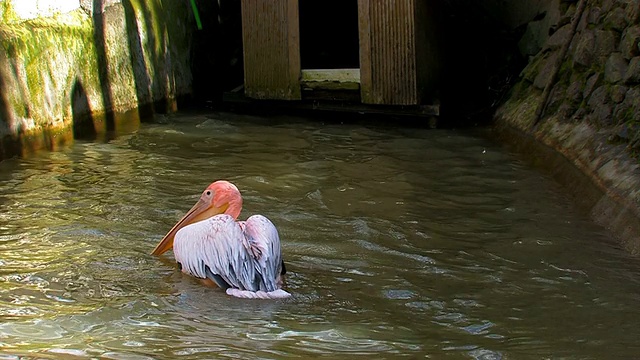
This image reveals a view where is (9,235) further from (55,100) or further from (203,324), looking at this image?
(55,100)

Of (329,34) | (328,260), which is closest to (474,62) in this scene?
(329,34)

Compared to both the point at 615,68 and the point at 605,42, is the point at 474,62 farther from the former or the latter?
the point at 615,68

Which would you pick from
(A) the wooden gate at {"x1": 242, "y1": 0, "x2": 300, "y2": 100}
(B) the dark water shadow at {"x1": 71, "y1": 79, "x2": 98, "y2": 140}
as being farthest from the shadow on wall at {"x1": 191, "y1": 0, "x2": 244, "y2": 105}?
(B) the dark water shadow at {"x1": 71, "y1": 79, "x2": 98, "y2": 140}

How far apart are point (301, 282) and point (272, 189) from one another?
2337mm

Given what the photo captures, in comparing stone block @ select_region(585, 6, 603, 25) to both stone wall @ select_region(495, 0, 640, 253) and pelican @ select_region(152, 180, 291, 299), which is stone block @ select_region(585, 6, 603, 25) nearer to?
stone wall @ select_region(495, 0, 640, 253)

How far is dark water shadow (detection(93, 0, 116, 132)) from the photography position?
970 cm

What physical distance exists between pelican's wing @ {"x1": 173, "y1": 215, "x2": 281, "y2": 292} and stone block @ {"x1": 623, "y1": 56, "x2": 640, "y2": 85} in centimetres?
369

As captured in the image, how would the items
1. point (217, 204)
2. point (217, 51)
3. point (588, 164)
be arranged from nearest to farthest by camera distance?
1. point (217, 204)
2. point (588, 164)
3. point (217, 51)

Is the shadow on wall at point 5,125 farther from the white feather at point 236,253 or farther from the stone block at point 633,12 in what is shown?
the stone block at point 633,12

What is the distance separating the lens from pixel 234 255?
4926mm

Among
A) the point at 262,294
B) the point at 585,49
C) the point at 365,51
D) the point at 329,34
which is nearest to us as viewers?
the point at 262,294

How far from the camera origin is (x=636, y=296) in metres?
4.84

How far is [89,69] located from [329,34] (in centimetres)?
469

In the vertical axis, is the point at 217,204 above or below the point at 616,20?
below
